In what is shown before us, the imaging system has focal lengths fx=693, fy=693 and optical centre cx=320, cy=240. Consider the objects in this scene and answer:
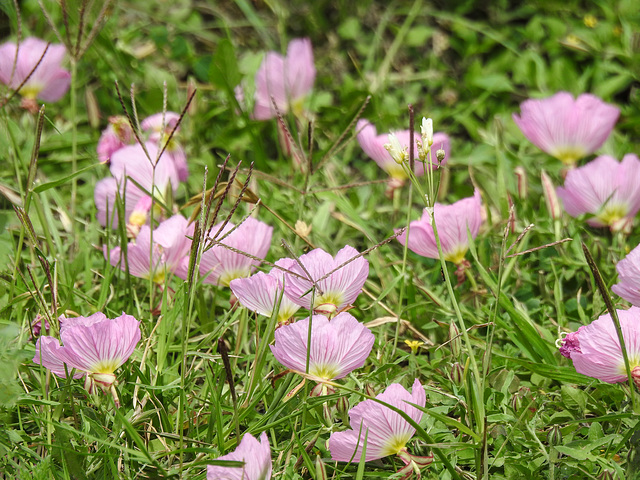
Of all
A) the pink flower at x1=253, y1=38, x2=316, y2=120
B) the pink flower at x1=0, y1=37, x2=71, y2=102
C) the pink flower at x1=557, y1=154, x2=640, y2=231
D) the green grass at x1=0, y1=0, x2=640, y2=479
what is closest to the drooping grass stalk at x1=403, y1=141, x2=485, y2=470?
the green grass at x1=0, y1=0, x2=640, y2=479

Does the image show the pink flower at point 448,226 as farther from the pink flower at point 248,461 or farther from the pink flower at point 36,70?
the pink flower at point 36,70

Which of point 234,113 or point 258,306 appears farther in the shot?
point 234,113

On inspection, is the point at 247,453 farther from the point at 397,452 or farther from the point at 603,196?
the point at 603,196

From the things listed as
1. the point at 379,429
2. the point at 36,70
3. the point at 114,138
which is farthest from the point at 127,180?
the point at 379,429

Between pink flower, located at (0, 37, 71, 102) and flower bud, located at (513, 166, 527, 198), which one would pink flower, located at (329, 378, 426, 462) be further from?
pink flower, located at (0, 37, 71, 102)

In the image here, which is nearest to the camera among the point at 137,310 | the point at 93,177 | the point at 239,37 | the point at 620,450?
the point at 620,450

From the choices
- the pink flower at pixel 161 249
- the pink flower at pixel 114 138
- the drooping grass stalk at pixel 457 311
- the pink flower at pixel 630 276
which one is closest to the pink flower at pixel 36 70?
the pink flower at pixel 114 138

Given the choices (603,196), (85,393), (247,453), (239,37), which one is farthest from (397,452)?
(239,37)
